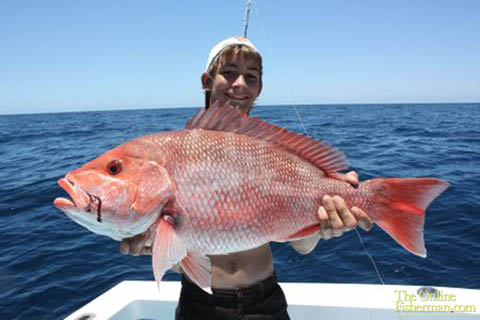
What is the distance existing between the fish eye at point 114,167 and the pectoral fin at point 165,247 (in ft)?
1.29

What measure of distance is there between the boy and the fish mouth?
0.41 metres

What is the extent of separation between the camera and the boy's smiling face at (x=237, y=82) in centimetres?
302

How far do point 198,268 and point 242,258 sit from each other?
2.38 ft

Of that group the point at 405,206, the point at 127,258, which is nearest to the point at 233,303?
the point at 405,206

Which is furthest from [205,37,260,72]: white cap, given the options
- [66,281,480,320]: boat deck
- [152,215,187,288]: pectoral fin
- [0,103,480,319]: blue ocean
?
[0,103,480,319]: blue ocean

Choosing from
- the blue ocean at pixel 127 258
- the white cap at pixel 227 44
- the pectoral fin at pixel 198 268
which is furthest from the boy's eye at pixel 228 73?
the blue ocean at pixel 127 258

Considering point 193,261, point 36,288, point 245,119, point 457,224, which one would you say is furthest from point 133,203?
point 457,224

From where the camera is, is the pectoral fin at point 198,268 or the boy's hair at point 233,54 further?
the boy's hair at point 233,54

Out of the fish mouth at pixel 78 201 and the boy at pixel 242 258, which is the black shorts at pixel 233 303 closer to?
the boy at pixel 242 258

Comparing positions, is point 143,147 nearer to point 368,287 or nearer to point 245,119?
Answer: point 245,119

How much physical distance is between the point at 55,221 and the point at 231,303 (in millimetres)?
7949

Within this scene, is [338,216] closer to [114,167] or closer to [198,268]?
[198,268]

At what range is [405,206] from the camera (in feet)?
7.55

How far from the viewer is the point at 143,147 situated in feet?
6.70
